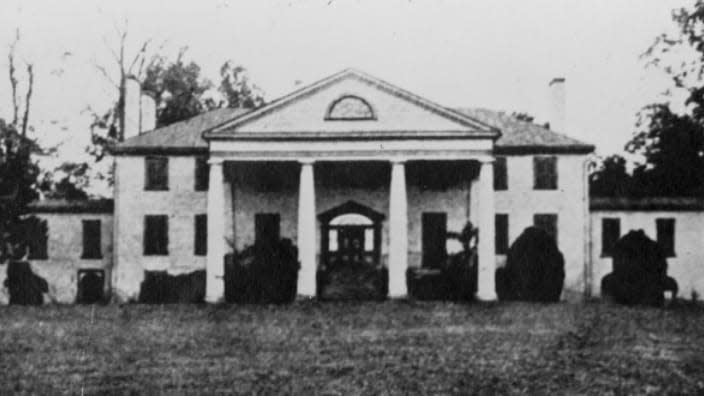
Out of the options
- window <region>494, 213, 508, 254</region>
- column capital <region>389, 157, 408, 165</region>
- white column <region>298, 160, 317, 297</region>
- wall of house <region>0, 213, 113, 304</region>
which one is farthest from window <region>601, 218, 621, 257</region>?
wall of house <region>0, 213, 113, 304</region>

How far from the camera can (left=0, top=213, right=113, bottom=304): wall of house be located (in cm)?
3919

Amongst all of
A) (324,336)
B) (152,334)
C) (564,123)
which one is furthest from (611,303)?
(152,334)

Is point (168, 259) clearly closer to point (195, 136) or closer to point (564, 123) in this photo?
point (195, 136)

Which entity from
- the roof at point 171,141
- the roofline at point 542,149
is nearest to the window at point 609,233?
the roofline at point 542,149

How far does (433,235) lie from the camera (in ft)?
124

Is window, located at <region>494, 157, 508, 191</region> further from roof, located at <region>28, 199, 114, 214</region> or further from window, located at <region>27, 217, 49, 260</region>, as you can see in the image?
window, located at <region>27, 217, 49, 260</region>

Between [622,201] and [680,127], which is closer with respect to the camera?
[622,201]

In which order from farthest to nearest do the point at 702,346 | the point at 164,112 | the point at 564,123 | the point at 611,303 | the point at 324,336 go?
the point at 164,112 → the point at 564,123 → the point at 611,303 → the point at 324,336 → the point at 702,346

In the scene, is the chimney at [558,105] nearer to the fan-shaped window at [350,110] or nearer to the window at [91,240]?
the fan-shaped window at [350,110]

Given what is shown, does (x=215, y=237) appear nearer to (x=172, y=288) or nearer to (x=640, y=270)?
(x=172, y=288)

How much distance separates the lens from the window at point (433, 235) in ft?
124

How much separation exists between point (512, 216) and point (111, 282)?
15450 mm

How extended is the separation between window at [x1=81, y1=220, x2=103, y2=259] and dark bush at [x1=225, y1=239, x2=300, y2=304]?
7.83 meters

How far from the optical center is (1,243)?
112 ft
